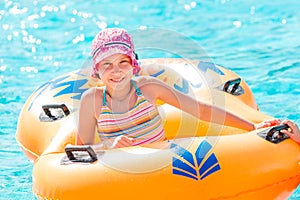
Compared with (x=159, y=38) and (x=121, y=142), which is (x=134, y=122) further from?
(x=159, y=38)

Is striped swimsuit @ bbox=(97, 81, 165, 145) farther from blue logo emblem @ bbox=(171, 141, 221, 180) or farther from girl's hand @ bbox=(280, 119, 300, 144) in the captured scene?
girl's hand @ bbox=(280, 119, 300, 144)

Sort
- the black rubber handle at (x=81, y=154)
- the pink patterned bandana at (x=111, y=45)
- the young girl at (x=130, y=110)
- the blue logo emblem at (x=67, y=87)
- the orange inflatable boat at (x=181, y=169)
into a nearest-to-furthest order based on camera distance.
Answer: the orange inflatable boat at (x=181, y=169)
the black rubber handle at (x=81, y=154)
the pink patterned bandana at (x=111, y=45)
the young girl at (x=130, y=110)
the blue logo emblem at (x=67, y=87)

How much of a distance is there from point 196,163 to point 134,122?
0.52m

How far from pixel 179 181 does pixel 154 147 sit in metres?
0.26

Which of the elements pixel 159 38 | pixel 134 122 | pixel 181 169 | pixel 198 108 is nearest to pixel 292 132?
pixel 198 108

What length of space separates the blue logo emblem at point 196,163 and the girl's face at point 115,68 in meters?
0.46

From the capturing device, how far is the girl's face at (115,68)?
132 inches

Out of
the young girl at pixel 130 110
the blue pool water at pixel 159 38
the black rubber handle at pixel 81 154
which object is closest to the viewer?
the black rubber handle at pixel 81 154

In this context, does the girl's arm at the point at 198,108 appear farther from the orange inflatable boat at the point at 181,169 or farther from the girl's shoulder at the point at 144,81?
the orange inflatable boat at the point at 181,169

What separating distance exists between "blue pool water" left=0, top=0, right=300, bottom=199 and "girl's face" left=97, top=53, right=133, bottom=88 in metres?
1.70

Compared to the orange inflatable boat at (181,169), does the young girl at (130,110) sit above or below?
above

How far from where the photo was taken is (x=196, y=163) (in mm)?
3121

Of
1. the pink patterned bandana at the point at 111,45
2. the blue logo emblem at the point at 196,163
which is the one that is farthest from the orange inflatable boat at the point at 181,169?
the pink patterned bandana at the point at 111,45

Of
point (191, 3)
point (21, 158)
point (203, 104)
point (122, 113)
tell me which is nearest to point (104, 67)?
point (122, 113)
